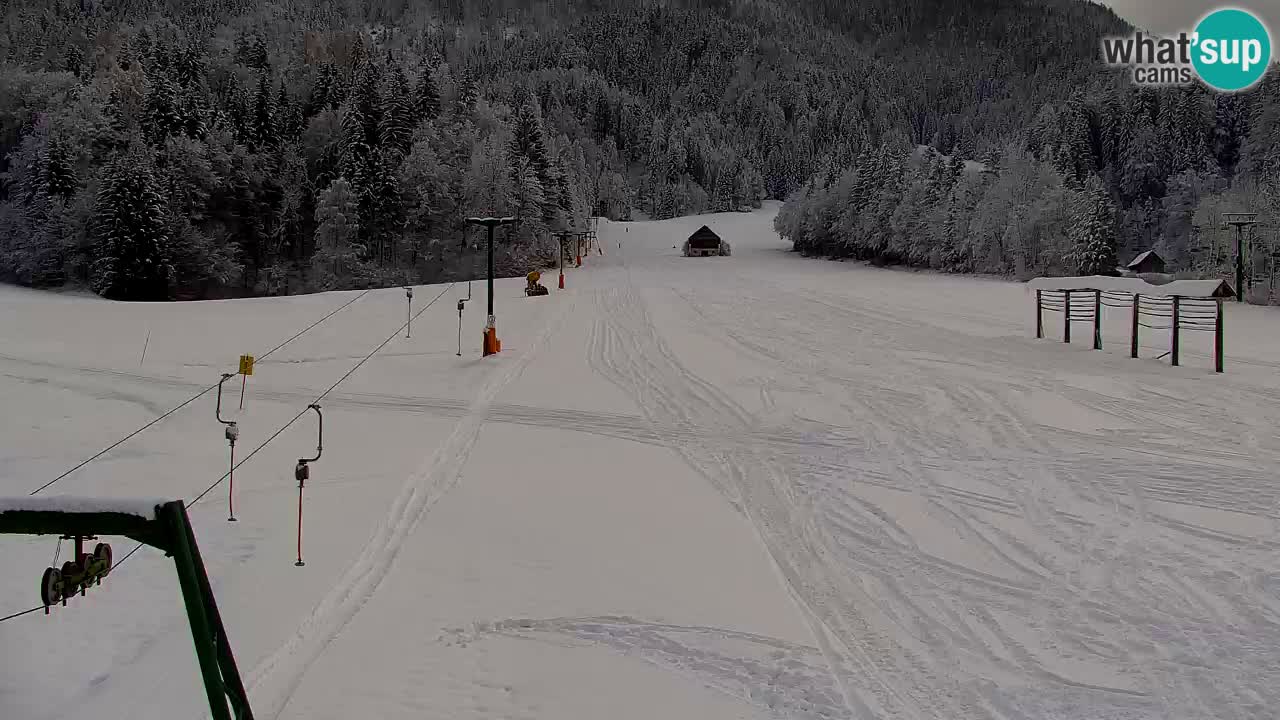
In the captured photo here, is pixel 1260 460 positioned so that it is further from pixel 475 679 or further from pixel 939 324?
pixel 939 324

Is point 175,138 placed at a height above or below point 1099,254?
above

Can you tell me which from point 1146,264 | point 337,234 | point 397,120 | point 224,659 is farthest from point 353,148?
point 224,659

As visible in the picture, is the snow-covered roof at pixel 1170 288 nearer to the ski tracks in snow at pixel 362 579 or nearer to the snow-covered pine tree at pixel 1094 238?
the ski tracks in snow at pixel 362 579

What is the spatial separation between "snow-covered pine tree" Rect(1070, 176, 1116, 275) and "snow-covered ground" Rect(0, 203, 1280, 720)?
1585 inches

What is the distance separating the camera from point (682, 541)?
894cm

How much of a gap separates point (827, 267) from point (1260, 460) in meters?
68.3

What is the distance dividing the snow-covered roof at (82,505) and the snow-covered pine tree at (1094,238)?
61.5 m

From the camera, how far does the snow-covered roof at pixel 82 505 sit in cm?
383

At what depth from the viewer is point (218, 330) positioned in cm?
2814

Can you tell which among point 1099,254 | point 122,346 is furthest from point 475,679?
point 1099,254

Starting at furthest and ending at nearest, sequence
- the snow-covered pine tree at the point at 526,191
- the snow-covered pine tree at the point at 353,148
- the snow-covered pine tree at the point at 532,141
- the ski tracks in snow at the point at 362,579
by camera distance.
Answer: the snow-covered pine tree at the point at 532,141
the snow-covered pine tree at the point at 526,191
the snow-covered pine tree at the point at 353,148
the ski tracks in snow at the point at 362,579

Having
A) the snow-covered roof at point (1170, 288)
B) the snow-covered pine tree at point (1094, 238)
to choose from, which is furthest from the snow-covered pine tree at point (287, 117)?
the snow-covered roof at point (1170, 288)

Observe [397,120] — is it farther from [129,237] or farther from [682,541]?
[682,541]

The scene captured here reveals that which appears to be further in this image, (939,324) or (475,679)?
(939,324)
